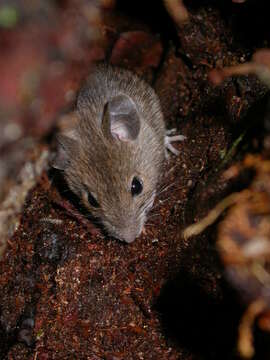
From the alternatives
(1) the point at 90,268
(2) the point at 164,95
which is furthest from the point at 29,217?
(2) the point at 164,95

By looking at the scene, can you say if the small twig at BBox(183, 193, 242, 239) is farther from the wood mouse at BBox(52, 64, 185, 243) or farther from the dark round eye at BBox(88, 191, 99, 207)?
the dark round eye at BBox(88, 191, 99, 207)

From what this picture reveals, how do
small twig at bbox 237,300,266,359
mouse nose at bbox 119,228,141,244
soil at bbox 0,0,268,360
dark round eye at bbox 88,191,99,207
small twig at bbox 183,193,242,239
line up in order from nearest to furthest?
small twig at bbox 237,300,266,359
small twig at bbox 183,193,242,239
soil at bbox 0,0,268,360
mouse nose at bbox 119,228,141,244
dark round eye at bbox 88,191,99,207

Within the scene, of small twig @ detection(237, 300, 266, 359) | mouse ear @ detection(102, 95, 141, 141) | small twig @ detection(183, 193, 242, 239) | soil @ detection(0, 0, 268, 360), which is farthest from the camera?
mouse ear @ detection(102, 95, 141, 141)

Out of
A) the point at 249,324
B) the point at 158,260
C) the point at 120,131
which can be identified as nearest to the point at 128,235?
the point at 158,260

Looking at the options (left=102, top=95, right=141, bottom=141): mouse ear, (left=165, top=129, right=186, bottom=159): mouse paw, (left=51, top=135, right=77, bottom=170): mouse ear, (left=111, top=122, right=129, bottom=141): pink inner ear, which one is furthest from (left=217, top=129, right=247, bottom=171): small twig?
(left=165, top=129, right=186, bottom=159): mouse paw

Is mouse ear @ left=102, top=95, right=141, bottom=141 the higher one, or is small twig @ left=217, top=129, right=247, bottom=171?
small twig @ left=217, top=129, right=247, bottom=171

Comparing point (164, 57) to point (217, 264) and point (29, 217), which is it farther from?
point (217, 264)

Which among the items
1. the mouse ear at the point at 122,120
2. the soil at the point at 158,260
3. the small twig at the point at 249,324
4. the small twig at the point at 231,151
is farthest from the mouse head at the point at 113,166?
the small twig at the point at 249,324

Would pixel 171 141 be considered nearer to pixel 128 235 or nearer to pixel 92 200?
pixel 92 200

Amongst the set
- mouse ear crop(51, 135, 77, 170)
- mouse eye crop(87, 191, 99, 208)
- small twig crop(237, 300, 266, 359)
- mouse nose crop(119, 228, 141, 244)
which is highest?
small twig crop(237, 300, 266, 359)

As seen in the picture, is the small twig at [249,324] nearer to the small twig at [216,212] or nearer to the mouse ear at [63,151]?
the small twig at [216,212]
